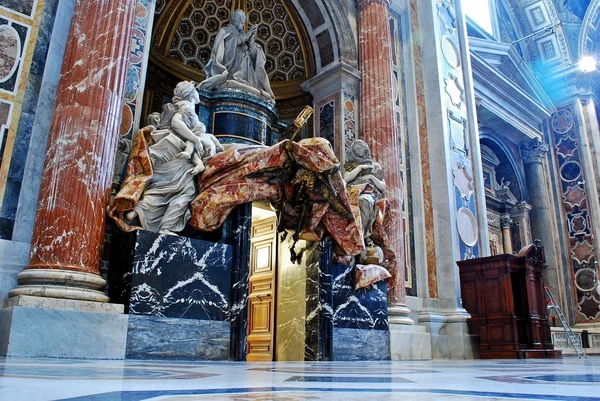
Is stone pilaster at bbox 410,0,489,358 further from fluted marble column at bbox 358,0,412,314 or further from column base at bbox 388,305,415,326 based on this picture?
fluted marble column at bbox 358,0,412,314

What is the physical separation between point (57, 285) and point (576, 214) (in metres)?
13.7

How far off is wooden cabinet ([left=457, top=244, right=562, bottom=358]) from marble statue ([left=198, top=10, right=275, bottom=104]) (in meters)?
3.94

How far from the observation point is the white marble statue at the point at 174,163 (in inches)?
182

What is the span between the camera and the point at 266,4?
9.16 meters

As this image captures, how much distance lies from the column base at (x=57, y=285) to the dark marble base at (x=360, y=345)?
2.42 metres

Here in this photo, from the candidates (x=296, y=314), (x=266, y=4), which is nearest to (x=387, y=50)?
(x=266, y=4)

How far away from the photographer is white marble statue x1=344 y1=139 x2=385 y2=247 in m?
6.29

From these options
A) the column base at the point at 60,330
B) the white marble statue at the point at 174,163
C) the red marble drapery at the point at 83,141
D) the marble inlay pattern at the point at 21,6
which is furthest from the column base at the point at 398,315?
the marble inlay pattern at the point at 21,6

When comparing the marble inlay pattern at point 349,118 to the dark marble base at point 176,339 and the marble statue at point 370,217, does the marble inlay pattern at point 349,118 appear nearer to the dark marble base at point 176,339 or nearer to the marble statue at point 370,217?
the marble statue at point 370,217

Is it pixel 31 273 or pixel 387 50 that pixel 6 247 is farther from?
pixel 387 50

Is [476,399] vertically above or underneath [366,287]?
underneath

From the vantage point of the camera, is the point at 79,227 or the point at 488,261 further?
the point at 488,261

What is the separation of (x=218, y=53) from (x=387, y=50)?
2.79 m

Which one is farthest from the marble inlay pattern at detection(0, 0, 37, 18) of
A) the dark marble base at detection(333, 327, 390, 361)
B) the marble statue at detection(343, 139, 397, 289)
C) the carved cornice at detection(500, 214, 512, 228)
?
the carved cornice at detection(500, 214, 512, 228)
